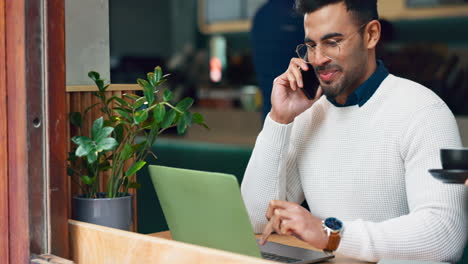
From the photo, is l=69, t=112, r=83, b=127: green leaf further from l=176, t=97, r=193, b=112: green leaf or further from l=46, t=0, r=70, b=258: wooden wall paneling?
l=176, t=97, r=193, b=112: green leaf

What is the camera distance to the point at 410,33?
19.3 feet

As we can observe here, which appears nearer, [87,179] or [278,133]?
[87,179]

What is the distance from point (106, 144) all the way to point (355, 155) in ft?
1.96

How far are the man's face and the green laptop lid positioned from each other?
1.60 feet

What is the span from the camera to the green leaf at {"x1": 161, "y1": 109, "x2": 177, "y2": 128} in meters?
1.52

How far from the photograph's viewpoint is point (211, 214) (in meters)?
1.32

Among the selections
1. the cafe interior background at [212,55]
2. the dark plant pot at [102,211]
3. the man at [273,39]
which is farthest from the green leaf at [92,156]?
the man at [273,39]

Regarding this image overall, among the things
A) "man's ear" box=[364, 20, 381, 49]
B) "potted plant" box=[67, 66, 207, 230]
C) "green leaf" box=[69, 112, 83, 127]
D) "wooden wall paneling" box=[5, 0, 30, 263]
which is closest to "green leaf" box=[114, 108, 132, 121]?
"potted plant" box=[67, 66, 207, 230]

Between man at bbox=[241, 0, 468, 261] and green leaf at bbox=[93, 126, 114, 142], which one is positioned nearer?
man at bbox=[241, 0, 468, 261]

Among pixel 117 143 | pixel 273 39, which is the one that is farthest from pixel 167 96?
pixel 273 39

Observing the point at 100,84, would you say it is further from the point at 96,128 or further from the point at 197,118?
the point at 197,118

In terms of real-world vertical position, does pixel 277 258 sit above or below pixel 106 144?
below

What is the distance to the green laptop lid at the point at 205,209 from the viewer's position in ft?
4.08

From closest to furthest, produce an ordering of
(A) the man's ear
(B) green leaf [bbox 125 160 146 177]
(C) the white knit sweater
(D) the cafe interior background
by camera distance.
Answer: (C) the white knit sweater
(B) green leaf [bbox 125 160 146 177]
(A) the man's ear
(D) the cafe interior background
